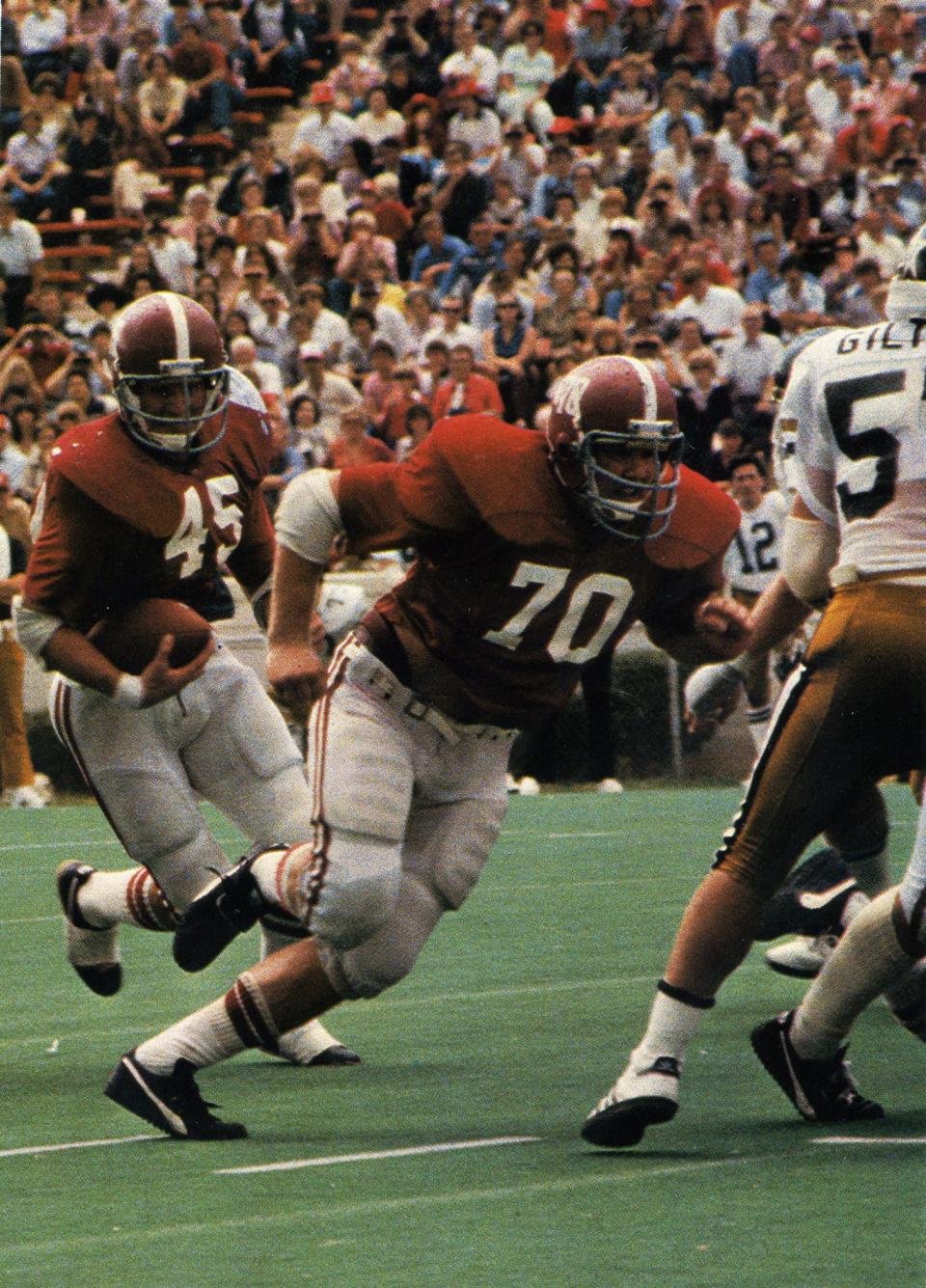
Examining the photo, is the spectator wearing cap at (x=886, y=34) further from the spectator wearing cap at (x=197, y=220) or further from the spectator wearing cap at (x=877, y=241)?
the spectator wearing cap at (x=197, y=220)

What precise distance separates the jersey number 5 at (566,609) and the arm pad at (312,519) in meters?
0.35

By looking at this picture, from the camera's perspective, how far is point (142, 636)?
505cm

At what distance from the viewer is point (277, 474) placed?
13.0 m

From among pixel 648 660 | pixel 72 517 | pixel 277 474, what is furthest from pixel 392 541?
pixel 277 474

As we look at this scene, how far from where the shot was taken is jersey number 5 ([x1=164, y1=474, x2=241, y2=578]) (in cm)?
502

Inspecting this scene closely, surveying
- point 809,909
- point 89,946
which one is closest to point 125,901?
point 89,946

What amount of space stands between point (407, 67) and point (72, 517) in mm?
12671

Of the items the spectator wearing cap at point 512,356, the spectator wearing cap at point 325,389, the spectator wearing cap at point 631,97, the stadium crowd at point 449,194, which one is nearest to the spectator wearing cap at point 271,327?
the stadium crowd at point 449,194

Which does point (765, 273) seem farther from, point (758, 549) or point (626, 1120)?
point (626, 1120)

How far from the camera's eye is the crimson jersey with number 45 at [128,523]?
4.89 metres

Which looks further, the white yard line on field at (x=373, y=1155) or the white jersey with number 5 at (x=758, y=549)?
the white jersey with number 5 at (x=758, y=549)

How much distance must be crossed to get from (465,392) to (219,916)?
8292 mm

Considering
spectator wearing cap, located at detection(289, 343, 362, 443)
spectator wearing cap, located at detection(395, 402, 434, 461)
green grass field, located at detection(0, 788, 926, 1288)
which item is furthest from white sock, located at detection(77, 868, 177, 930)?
spectator wearing cap, located at detection(289, 343, 362, 443)

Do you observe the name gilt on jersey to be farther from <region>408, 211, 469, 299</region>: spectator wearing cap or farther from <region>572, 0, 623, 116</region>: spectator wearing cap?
<region>572, 0, 623, 116</region>: spectator wearing cap
